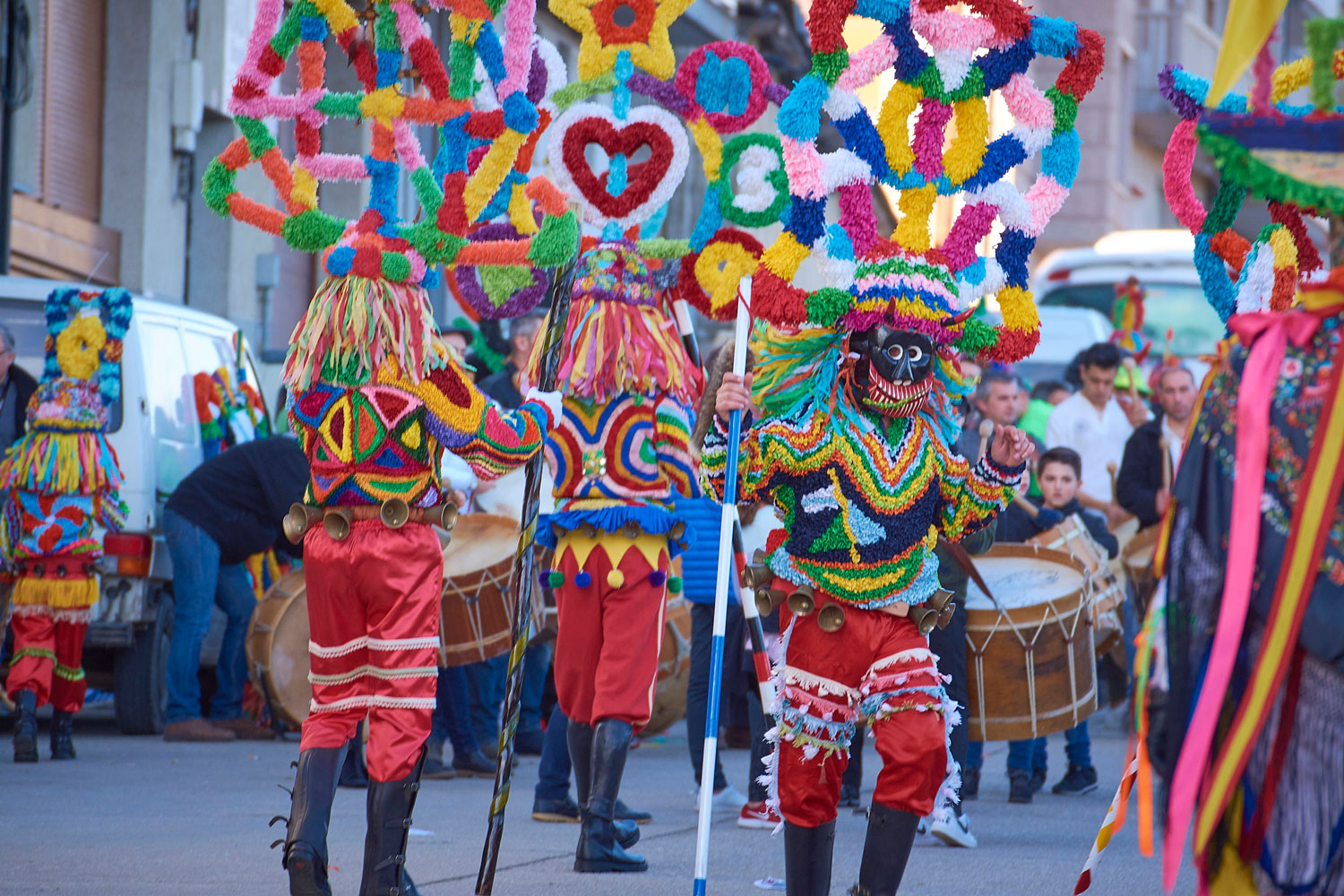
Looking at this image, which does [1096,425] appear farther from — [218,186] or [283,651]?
[218,186]

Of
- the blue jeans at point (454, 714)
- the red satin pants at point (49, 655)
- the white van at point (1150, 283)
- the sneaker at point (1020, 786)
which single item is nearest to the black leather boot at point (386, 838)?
the blue jeans at point (454, 714)

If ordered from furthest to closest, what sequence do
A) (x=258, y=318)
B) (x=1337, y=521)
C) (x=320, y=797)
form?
1. (x=258, y=318)
2. (x=320, y=797)
3. (x=1337, y=521)

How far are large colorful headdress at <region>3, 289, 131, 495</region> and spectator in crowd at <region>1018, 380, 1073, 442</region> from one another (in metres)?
5.84

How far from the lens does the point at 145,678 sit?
10344 mm

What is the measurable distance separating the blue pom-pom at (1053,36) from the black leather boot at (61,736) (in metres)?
5.85

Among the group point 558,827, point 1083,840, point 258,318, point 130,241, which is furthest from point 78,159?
point 1083,840

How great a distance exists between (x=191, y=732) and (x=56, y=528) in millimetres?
1674

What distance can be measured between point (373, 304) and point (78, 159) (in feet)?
35.9

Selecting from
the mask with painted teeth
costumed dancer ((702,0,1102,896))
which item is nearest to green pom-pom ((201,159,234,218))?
costumed dancer ((702,0,1102,896))

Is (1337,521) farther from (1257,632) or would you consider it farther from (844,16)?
(844,16)

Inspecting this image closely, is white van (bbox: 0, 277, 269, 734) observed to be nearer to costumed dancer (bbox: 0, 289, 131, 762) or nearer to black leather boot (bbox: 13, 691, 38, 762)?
costumed dancer (bbox: 0, 289, 131, 762)

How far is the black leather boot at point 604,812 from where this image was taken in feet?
20.5

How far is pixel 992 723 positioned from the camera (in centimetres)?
728

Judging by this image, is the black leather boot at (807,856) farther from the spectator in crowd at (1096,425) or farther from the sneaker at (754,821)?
the spectator in crowd at (1096,425)
